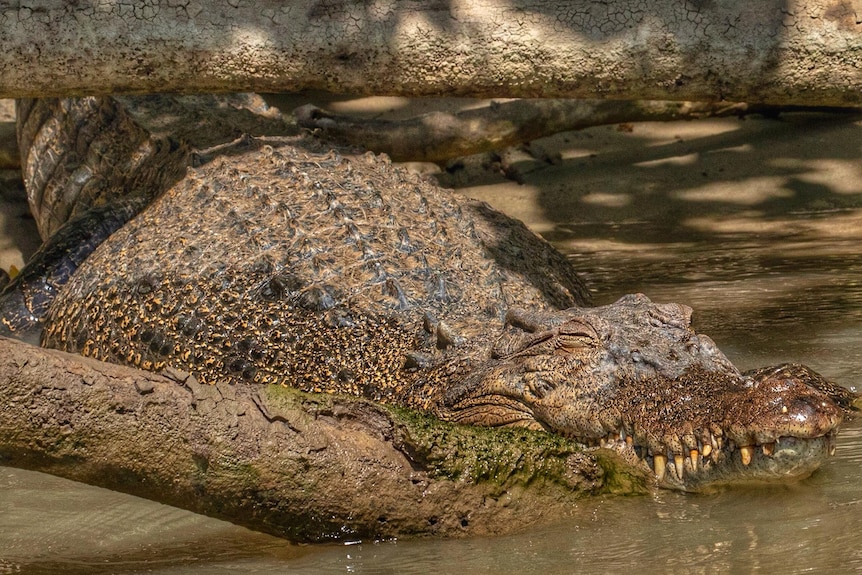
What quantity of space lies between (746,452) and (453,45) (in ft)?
7.95

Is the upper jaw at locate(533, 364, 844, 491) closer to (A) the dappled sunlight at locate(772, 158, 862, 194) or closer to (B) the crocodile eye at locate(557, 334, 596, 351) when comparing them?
(B) the crocodile eye at locate(557, 334, 596, 351)

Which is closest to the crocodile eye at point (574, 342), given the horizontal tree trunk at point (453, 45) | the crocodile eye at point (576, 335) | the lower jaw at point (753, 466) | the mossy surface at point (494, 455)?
the crocodile eye at point (576, 335)

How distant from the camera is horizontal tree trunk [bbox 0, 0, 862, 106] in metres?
4.90

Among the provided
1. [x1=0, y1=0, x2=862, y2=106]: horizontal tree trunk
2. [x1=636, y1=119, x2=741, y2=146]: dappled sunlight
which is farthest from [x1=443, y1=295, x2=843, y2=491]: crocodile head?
[x1=636, y1=119, x2=741, y2=146]: dappled sunlight

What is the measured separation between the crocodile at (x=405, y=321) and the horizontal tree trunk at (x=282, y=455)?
0.88ft

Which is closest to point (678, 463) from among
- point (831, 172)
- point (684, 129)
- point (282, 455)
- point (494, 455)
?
point (494, 455)

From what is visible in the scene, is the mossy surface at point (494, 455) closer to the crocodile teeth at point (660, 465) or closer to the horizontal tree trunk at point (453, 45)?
the crocodile teeth at point (660, 465)

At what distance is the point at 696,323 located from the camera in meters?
5.61

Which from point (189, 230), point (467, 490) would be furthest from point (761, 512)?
point (189, 230)

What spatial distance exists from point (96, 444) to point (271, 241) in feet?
7.32

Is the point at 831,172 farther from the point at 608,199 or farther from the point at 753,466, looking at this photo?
the point at 753,466

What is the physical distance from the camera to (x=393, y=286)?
468 cm

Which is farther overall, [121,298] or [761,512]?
[121,298]

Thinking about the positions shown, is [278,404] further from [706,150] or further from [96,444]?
[706,150]
